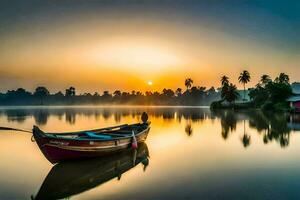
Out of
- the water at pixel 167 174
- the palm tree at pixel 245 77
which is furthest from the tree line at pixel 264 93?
the water at pixel 167 174

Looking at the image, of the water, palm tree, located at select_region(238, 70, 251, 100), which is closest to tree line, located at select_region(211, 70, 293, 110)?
palm tree, located at select_region(238, 70, 251, 100)

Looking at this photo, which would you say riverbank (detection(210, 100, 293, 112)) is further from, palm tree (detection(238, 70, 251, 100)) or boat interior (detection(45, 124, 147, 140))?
boat interior (detection(45, 124, 147, 140))

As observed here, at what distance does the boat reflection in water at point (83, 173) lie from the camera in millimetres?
11119

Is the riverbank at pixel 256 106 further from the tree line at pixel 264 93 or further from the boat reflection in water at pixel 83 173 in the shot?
the boat reflection in water at pixel 83 173

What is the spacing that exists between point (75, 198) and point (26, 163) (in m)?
7.49

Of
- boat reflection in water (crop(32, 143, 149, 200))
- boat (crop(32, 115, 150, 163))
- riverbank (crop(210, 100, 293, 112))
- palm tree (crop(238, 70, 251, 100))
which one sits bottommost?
boat reflection in water (crop(32, 143, 149, 200))

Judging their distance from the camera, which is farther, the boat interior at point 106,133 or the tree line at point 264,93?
the tree line at point 264,93

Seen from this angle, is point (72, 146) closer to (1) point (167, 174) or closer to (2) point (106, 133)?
(1) point (167, 174)

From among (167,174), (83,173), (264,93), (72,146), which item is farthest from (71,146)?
(264,93)

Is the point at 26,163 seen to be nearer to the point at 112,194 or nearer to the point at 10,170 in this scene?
the point at 10,170

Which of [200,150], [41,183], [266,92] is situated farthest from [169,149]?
[266,92]

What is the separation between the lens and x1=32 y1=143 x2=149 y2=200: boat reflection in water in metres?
11.1

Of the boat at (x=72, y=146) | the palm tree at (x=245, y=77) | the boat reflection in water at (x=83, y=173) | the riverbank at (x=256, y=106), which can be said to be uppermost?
the palm tree at (x=245, y=77)

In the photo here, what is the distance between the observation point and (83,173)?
13.6 m
